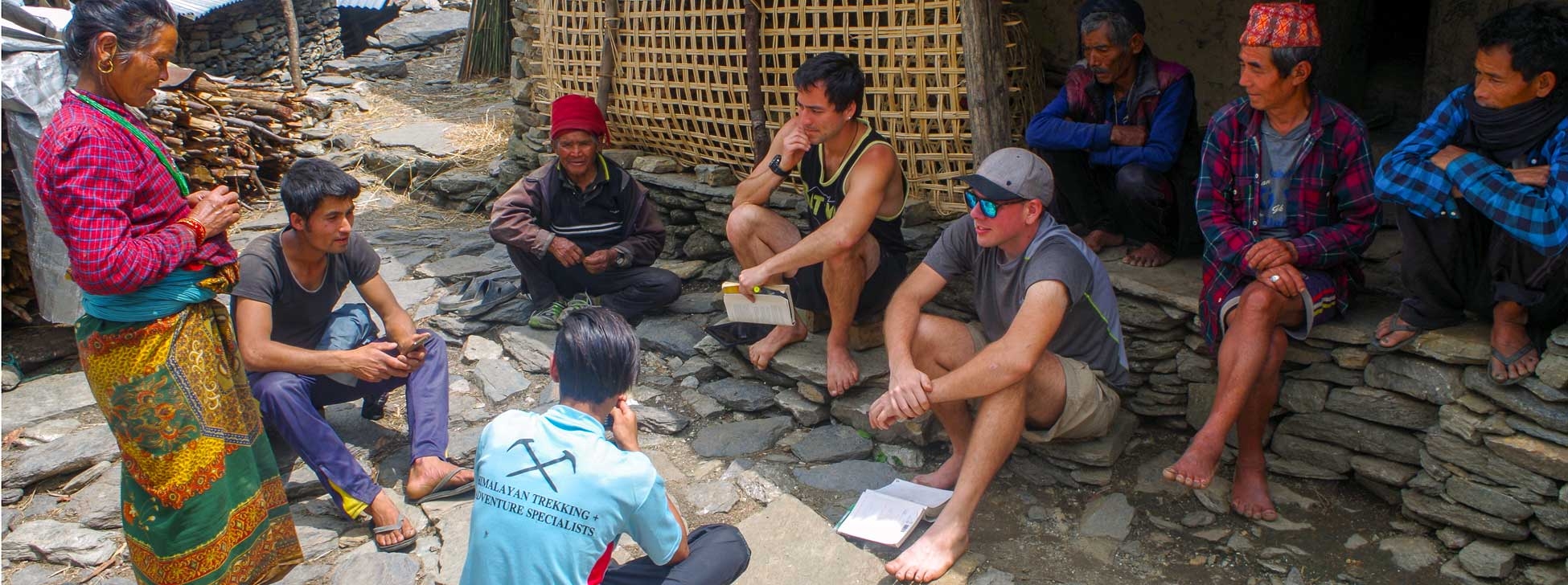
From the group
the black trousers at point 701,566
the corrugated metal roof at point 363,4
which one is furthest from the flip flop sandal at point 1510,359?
the corrugated metal roof at point 363,4

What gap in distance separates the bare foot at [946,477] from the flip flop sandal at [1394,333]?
4.71 ft

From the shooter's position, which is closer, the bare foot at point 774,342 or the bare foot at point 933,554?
the bare foot at point 933,554

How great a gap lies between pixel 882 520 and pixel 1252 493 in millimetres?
1294

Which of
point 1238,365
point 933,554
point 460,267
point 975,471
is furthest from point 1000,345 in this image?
point 460,267

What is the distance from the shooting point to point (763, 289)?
423cm

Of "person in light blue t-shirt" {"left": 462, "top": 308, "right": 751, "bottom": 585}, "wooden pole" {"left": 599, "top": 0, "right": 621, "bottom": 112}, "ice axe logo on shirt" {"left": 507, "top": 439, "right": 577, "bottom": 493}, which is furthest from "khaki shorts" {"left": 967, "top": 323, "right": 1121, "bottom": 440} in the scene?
"wooden pole" {"left": 599, "top": 0, "right": 621, "bottom": 112}

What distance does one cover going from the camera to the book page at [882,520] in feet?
11.6

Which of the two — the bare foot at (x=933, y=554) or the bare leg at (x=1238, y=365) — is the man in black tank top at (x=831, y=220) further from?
the bare leg at (x=1238, y=365)

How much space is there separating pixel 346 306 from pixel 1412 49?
5416 mm

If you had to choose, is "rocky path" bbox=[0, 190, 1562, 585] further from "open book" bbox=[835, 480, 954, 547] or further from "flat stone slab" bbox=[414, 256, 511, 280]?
"flat stone slab" bbox=[414, 256, 511, 280]

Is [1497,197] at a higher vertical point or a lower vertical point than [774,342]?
higher

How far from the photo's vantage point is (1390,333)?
138 inches

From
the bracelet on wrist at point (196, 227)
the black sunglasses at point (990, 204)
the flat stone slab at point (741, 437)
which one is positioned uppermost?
the bracelet on wrist at point (196, 227)

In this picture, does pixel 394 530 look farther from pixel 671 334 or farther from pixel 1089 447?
pixel 1089 447
